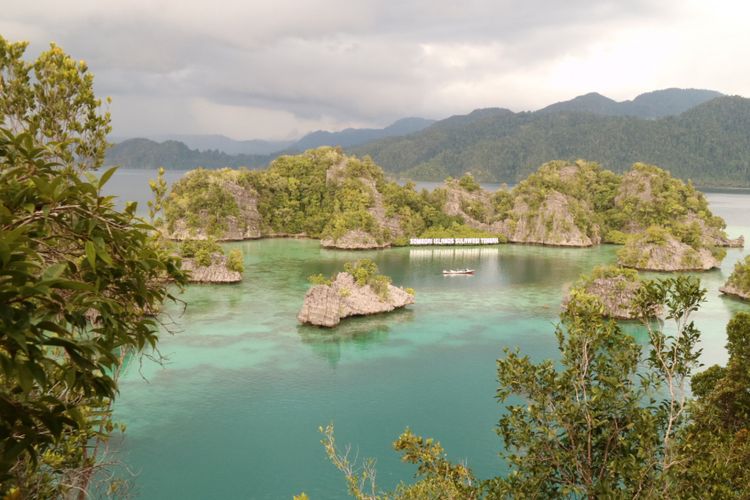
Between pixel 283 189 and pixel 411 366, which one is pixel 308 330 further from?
pixel 283 189

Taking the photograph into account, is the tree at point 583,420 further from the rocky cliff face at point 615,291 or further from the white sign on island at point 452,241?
the white sign on island at point 452,241

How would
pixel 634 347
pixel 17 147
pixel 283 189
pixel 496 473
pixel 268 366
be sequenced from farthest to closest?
1. pixel 283 189
2. pixel 268 366
3. pixel 496 473
4. pixel 634 347
5. pixel 17 147

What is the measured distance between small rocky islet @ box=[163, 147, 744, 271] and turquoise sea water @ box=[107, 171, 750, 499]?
32.2 meters

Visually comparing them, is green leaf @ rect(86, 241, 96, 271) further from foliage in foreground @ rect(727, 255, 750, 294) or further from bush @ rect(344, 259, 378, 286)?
foliage in foreground @ rect(727, 255, 750, 294)

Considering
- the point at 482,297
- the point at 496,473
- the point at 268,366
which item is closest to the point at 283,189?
the point at 482,297

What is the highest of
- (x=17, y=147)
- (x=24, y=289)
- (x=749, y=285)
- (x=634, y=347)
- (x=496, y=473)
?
(x=17, y=147)

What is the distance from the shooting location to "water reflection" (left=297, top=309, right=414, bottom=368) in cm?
3525

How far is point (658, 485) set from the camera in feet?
25.9

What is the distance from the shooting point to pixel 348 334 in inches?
1517

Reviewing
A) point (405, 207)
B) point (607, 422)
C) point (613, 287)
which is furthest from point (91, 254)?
point (405, 207)

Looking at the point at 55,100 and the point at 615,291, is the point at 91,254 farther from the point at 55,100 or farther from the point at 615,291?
the point at 615,291

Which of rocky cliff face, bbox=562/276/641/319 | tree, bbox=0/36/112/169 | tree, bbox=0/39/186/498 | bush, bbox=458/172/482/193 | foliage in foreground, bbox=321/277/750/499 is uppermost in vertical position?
bush, bbox=458/172/482/193

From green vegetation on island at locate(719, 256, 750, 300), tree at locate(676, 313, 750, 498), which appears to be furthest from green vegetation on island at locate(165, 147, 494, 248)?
tree at locate(676, 313, 750, 498)

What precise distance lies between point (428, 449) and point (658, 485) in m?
5.28
